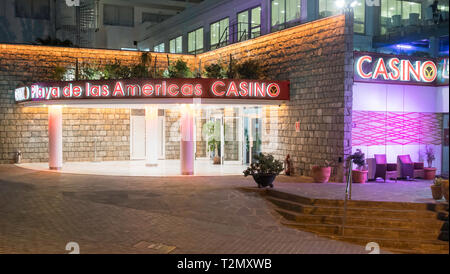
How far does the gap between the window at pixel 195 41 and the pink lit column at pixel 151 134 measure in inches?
544

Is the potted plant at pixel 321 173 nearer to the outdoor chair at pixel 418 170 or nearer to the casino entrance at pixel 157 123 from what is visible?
the casino entrance at pixel 157 123

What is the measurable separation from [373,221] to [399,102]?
21.7 feet

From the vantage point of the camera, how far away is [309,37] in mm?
17406

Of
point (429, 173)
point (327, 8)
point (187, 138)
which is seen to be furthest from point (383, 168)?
point (327, 8)

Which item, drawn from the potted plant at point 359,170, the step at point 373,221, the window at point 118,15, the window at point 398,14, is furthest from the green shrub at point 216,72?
the window at point 118,15

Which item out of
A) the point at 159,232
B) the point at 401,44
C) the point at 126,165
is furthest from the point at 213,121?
the point at 159,232

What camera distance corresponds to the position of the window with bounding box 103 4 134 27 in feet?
138

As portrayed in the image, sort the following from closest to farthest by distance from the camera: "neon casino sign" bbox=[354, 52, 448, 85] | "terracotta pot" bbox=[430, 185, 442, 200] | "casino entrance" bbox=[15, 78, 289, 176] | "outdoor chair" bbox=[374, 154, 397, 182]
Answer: "terracotta pot" bbox=[430, 185, 442, 200] < "outdoor chair" bbox=[374, 154, 397, 182] < "neon casino sign" bbox=[354, 52, 448, 85] < "casino entrance" bbox=[15, 78, 289, 176]

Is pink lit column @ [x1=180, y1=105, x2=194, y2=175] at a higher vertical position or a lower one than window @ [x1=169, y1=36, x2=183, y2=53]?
lower

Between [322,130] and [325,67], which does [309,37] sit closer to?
[325,67]

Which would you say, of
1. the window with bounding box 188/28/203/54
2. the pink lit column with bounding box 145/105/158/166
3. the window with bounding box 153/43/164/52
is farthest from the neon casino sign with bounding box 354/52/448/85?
the window with bounding box 153/43/164/52

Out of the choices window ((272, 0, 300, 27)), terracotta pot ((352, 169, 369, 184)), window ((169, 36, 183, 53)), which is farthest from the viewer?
window ((169, 36, 183, 53))

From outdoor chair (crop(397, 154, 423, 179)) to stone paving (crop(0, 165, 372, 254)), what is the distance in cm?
494

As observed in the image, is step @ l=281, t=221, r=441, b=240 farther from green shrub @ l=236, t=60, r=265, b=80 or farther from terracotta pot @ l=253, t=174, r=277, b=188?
green shrub @ l=236, t=60, r=265, b=80
